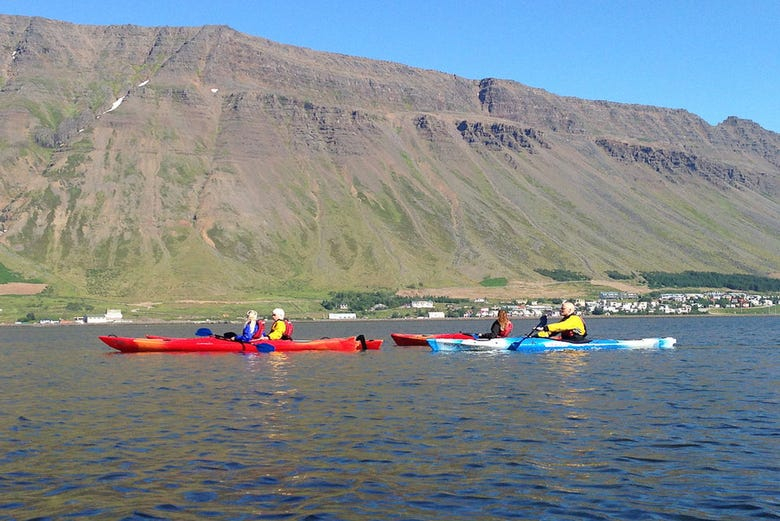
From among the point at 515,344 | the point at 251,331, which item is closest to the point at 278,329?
the point at 251,331

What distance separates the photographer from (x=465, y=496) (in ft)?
72.5

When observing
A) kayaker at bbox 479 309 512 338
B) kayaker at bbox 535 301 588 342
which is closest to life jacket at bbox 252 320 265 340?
kayaker at bbox 479 309 512 338

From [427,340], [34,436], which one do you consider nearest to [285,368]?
[427,340]

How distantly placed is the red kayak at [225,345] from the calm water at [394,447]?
44.2 ft

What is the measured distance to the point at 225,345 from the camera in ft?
229

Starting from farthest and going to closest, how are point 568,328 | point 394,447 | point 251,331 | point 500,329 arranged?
point 500,329, point 251,331, point 568,328, point 394,447

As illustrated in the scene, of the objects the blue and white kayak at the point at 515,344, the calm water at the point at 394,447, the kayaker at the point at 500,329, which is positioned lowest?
the calm water at the point at 394,447

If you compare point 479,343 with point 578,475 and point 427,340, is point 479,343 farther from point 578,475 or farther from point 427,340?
point 578,475

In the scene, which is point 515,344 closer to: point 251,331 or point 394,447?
point 251,331

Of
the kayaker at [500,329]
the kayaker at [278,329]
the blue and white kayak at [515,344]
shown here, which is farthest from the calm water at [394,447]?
the kayaker at [500,329]

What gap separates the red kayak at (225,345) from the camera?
68125mm

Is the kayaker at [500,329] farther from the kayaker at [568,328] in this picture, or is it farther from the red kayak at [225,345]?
the red kayak at [225,345]

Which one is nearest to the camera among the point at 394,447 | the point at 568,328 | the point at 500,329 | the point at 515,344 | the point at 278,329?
the point at 394,447

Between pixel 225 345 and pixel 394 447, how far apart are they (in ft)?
142
